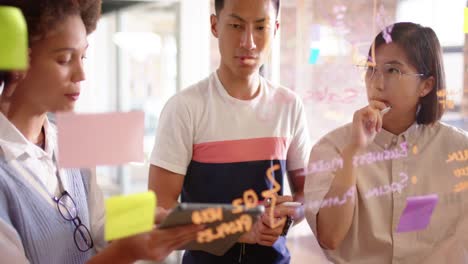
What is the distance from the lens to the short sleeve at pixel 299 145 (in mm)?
866

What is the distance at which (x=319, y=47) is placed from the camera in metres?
0.88

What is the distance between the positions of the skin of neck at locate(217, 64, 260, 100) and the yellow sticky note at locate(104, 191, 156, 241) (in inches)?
9.8

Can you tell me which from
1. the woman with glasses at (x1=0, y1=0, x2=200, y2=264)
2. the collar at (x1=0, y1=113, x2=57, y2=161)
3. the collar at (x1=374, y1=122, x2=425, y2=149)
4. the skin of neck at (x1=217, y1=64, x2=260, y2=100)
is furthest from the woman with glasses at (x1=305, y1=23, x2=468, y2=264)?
the collar at (x1=0, y1=113, x2=57, y2=161)

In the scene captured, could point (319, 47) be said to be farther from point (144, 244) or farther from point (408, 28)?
point (144, 244)

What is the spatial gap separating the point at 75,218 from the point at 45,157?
0.32 feet

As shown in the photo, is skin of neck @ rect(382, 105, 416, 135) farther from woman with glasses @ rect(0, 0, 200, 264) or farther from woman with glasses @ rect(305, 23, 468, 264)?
woman with glasses @ rect(0, 0, 200, 264)

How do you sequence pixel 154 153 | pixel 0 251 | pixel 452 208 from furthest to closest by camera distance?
pixel 452 208 → pixel 154 153 → pixel 0 251

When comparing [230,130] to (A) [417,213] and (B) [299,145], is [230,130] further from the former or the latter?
(A) [417,213]

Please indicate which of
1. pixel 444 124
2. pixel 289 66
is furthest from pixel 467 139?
pixel 289 66

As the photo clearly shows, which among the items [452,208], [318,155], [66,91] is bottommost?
[452,208]

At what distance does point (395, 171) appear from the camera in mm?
896

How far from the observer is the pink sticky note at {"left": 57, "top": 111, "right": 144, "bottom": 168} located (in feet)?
2.12

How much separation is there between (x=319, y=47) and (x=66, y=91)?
45 centimetres

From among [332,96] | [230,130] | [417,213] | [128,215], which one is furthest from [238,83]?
[417,213]
